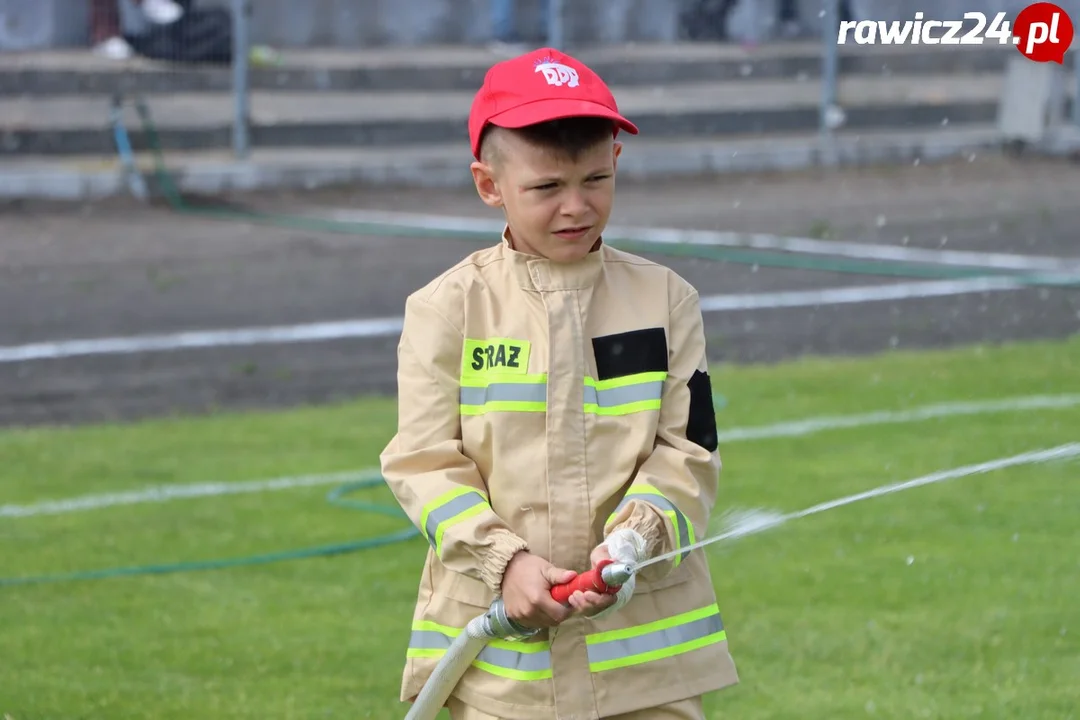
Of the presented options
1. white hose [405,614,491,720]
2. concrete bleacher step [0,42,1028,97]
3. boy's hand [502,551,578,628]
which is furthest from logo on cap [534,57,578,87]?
concrete bleacher step [0,42,1028,97]

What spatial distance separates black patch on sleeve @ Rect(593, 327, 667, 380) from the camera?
3053mm

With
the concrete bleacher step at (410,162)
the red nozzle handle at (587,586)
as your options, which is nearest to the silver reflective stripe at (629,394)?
the red nozzle handle at (587,586)

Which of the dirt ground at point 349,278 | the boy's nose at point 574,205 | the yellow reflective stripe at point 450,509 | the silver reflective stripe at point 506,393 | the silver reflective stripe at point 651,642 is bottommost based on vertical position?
the dirt ground at point 349,278

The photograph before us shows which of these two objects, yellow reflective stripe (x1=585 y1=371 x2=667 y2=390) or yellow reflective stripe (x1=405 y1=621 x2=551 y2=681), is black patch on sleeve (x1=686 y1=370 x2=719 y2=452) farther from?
yellow reflective stripe (x1=405 y1=621 x2=551 y2=681)

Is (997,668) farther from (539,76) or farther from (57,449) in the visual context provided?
(57,449)

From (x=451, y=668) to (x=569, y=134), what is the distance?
0.95 m

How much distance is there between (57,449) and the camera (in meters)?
7.35

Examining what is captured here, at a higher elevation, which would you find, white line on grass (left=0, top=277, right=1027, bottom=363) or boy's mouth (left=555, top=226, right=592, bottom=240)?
boy's mouth (left=555, top=226, right=592, bottom=240)

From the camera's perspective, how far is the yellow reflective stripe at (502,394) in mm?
2994

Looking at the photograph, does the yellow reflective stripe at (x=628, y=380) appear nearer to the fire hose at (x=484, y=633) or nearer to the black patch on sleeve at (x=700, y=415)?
the black patch on sleeve at (x=700, y=415)

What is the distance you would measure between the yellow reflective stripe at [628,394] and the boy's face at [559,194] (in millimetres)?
234

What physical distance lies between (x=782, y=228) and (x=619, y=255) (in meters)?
10.8

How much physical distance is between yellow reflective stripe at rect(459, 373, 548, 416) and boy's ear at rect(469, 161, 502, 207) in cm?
35

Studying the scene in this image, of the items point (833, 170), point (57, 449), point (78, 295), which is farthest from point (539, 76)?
point (833, 170)
